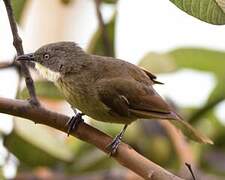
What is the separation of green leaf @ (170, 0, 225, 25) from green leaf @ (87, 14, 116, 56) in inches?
36.4

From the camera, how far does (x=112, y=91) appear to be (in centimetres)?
169

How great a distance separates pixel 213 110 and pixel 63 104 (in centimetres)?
70

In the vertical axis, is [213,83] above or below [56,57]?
below

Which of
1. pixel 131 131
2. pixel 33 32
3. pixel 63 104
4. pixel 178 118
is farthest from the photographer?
pixel 33 32

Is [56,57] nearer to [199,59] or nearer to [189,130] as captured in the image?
[189,130]

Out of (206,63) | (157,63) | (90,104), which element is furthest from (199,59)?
(90,104)

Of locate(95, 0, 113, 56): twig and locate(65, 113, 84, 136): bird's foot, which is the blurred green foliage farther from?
A: locate(65, 113, 84, 136): bird's foot

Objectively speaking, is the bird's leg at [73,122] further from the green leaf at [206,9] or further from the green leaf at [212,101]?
the green leaf at [212,101]

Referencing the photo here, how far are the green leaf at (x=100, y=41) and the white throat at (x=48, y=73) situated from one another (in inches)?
13.1

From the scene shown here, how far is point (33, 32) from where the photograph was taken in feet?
10.6

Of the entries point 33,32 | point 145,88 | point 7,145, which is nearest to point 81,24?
point 33,32

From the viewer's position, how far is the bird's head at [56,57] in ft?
6.01

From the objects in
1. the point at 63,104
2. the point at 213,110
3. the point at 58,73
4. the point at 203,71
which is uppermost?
the point at 58,73

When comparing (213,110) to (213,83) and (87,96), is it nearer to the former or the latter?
(213,83)
